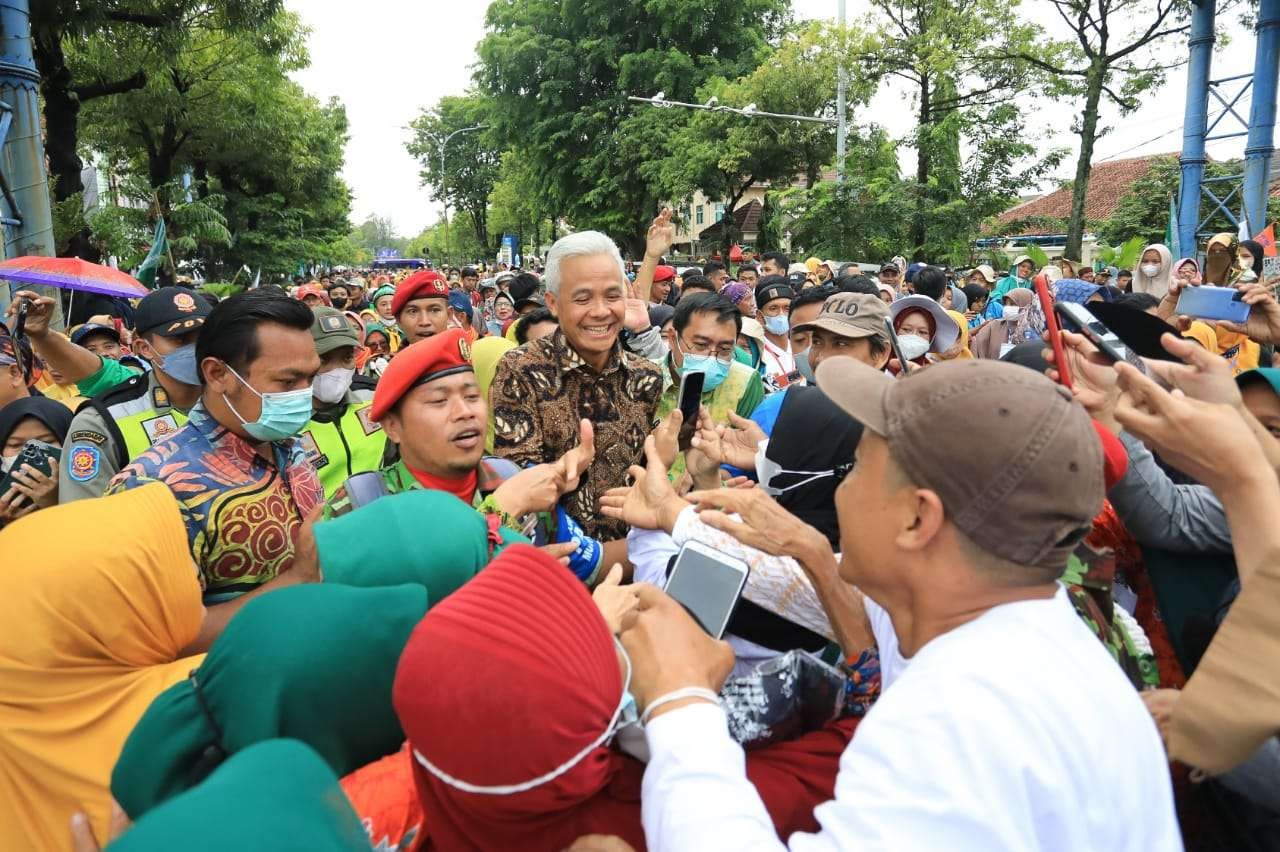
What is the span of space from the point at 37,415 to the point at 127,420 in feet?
1.34

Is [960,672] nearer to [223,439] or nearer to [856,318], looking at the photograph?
[223,439]

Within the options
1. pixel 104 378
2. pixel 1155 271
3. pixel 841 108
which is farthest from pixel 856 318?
pixel 841 108

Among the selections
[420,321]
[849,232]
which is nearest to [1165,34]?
[849,232]

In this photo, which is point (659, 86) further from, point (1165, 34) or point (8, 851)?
point (8, 851)

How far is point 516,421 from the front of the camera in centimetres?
291

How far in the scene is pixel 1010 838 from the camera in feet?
3.05

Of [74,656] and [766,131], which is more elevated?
[766,131]

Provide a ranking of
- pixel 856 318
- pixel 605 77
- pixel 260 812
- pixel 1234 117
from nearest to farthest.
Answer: pixel 260 812, pixel 856 318, pixel 1234 117, pixel 605 77

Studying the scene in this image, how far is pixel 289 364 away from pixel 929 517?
2.19 metres

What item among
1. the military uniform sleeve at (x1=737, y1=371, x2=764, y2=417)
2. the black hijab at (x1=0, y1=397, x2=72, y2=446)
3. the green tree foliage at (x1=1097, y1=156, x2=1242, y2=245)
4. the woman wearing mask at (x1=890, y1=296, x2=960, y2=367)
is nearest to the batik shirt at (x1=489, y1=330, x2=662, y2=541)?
the military uniform sleeve at (x1=737, y1=371, x2=764, y2=417)

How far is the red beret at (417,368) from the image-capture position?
2359 millimetres

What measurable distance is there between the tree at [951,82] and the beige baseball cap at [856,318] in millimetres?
20135

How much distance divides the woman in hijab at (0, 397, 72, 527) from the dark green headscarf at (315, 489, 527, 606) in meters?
1.94

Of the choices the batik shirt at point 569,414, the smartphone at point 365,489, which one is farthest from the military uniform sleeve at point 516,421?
the smartphone at point 365,489
